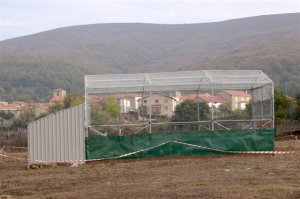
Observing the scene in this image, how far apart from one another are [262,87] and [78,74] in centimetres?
13930

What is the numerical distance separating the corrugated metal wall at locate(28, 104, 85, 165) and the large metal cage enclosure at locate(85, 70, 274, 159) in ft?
1.48

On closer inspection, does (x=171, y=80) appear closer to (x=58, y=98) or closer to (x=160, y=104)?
(x=160, y=104)

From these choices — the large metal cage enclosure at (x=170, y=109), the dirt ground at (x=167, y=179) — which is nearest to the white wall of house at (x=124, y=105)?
the large metal cage enclosure at (x=170, y=109)

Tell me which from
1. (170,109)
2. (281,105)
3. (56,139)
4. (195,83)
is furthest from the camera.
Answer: (281,105)

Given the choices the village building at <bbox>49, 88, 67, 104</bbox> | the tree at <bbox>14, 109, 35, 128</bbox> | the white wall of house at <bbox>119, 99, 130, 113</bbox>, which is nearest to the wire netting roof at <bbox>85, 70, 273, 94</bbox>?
the white wall of house at <bbox>119, 99, 130, 113</bbox>

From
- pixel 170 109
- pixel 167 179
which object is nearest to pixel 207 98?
pixel 170 109

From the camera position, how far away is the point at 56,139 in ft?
91.7

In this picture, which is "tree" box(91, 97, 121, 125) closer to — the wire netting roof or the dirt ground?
the wire netting roof

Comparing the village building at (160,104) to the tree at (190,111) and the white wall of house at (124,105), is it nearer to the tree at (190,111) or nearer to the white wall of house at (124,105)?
the tree at (190,111)

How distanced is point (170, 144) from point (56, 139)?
16.2 feet

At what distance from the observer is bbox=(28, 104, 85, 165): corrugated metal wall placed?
2788cm

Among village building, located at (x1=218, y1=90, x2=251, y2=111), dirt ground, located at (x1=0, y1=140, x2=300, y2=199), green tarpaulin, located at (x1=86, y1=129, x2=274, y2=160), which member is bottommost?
dirt ground, located at (x1=0, y1=140, x2=300, y2=199)

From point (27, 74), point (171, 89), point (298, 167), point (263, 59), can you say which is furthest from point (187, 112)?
point (27, 74)

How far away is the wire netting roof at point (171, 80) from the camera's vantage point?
98.6ft
